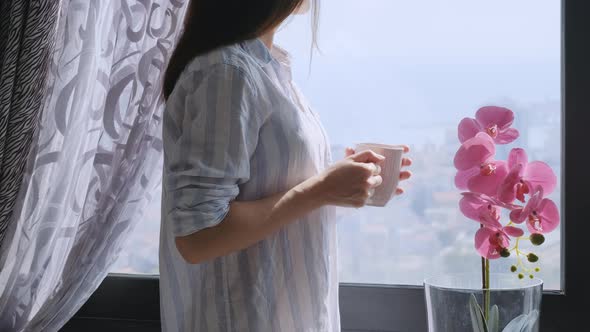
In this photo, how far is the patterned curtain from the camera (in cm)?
139

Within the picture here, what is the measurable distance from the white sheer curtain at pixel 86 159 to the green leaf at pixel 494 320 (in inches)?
29.4

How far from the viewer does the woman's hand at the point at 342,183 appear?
44.1 inches

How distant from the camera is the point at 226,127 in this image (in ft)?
3.48

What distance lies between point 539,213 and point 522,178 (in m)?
0.06

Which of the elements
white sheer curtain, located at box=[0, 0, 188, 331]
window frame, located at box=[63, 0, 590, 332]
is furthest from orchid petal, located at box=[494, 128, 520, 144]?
white sheer curtain, located at box=[0, 0, 188, 331]

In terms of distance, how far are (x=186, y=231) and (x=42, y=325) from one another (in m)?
0.62

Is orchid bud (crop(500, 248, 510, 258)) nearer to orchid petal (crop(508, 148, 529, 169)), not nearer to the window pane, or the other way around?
orchid petal (crop(508, 148, 529, 169))

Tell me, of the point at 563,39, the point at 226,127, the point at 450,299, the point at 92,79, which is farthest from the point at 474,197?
the point at 92,79

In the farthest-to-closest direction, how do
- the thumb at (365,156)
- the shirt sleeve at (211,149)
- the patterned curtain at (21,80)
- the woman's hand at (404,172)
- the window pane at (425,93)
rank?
the window pane at (425,93) < the patterned curtain at (21,80) < the woman's hand at (404,172) < the thumb at (365,156) < the shirt sleeve at (211,149)

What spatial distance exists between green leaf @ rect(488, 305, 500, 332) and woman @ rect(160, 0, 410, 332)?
268 mm

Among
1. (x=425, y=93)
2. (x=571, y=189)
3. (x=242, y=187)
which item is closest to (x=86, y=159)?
(x=242, y=187)

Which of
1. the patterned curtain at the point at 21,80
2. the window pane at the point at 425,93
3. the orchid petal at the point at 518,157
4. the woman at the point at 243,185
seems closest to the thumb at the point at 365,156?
the woman at the point at 243,185

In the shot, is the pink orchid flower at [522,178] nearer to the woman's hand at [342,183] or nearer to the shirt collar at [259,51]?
the woman's hand at [342,183]

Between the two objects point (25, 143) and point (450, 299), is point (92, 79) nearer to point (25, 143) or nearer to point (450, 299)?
point (25, 143)
